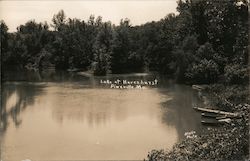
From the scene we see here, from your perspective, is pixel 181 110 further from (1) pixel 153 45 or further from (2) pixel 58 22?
(2) pixel 58 22

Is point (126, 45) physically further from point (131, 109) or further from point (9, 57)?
point (131, 109)

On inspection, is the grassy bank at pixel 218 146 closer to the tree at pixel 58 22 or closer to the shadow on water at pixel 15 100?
the shadow on water at pixel 15 100

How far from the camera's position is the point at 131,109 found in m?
18.0

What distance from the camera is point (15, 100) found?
21562 millimetres

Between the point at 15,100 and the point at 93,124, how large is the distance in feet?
25.2

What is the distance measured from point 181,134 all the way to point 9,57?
104 feet

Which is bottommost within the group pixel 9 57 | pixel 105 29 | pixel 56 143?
pixel 56 143

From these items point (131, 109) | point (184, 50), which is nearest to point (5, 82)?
point (184, 50)

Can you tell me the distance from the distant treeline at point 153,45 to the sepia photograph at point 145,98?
0.28 ft

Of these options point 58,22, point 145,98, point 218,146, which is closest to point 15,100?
point 145,98

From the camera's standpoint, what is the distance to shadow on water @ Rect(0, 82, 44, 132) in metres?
16.5

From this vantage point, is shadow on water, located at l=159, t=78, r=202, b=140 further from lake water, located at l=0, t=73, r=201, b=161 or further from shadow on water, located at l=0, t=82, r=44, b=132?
shadow on water, located at l=0, t=82, r=44, b=132

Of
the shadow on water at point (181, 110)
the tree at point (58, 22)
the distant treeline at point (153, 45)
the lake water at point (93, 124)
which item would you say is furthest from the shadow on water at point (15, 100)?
the tree at point (58, 22)

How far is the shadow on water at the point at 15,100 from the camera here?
16.5m
